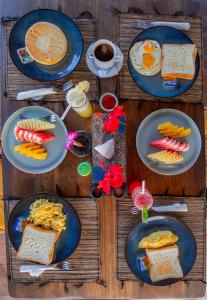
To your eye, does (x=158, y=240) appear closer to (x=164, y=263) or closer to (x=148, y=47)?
(x=164, y=263)

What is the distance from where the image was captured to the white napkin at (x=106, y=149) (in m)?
1.26

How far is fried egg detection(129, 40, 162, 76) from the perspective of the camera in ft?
4.66

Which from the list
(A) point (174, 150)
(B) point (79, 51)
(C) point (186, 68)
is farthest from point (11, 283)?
(C) point (186, 68)

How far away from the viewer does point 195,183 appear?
1.47 metres

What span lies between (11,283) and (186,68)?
1109 mm

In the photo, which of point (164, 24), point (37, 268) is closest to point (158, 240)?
point (37, 268)

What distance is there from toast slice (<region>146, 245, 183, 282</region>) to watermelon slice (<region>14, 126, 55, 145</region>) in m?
0.59

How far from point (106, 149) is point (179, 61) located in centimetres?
47

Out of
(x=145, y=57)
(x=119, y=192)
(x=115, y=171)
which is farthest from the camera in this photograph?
(x=145, y=57)

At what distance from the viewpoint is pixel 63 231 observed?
4.69ft

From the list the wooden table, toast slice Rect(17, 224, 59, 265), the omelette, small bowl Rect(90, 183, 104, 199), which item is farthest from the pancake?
the omelette

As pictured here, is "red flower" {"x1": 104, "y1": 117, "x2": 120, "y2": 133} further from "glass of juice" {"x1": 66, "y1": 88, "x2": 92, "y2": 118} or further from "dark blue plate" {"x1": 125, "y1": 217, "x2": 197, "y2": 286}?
"dark blue plate" {"x1": 125, "y1": 217, "x2": 197, "y2": 286}

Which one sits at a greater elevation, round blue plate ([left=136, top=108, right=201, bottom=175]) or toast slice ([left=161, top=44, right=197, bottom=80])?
toast slice ([left=161, top=44, right=197, bottom=80])

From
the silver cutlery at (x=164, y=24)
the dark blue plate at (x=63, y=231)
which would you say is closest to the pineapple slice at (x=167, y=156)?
the dark blue plate at (x=63, y=231)
